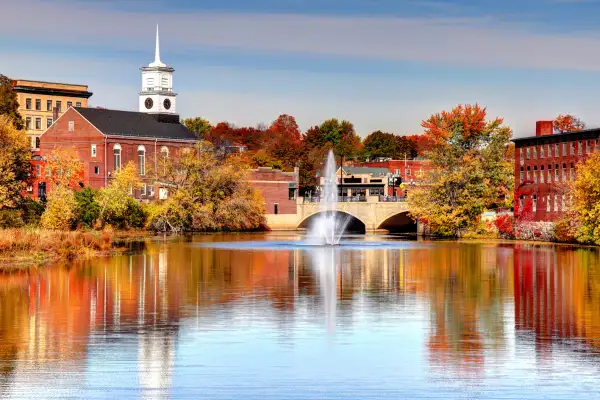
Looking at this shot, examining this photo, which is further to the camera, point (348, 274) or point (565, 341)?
point (348, 274)

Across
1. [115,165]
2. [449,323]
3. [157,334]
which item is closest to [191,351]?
[157,334]

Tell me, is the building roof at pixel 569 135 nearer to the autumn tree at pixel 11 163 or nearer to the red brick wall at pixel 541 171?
the red brick wall at pixel 541 171

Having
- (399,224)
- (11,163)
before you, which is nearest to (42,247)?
(11,163)

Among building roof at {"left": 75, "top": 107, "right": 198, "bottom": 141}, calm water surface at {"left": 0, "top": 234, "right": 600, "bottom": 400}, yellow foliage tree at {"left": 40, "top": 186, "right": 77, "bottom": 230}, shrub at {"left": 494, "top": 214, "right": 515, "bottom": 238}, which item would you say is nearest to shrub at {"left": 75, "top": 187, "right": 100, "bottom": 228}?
yellow foliage tree at {"left": 40, "top": 186, "right": 77, "bottom": 230}

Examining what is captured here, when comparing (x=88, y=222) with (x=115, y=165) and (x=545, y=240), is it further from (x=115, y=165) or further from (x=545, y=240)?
(x=545, y=240)

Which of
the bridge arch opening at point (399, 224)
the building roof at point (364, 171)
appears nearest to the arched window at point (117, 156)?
the bridge arch opening at point (399, 224)

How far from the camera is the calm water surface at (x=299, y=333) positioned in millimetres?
25125

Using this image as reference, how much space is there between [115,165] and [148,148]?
6653mm

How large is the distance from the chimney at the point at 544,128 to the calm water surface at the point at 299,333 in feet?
188

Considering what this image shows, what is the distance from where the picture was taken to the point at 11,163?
331 feet

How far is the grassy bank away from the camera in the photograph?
59.8 metres

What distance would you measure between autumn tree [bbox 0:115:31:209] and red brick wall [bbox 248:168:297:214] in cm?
4183

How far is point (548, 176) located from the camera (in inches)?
4338

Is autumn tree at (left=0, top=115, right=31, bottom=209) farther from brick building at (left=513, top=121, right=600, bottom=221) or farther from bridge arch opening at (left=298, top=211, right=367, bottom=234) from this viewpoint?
brick building at (left=513, top=121, right=600, bottom=221)
